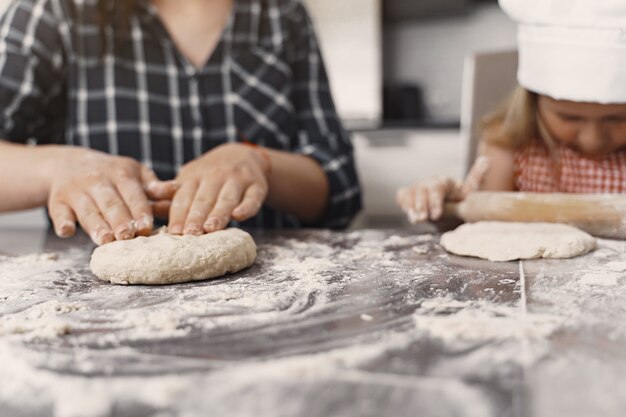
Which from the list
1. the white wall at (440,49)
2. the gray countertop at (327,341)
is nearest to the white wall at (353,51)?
the white wall at (440,49)

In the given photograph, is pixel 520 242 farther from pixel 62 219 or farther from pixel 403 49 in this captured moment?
pixel 403 49

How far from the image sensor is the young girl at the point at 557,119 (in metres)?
0.99

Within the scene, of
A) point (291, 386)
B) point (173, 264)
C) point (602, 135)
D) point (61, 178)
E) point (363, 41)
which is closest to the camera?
point (291, 386)

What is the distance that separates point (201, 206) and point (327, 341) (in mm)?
452

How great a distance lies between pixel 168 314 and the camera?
2.03 feet

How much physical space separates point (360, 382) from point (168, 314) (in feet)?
0.84

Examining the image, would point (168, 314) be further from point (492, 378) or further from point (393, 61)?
point (393, 61)

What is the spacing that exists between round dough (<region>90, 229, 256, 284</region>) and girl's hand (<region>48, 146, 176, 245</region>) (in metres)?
0.05

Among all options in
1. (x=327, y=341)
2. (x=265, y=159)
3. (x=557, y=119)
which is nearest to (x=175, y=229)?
(x=265, y=159)

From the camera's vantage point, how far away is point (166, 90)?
1.29m

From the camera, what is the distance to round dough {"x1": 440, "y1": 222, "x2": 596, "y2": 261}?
33.5 inches

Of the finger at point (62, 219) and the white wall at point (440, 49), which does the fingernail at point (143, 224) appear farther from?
the white wall at point (440, 49)

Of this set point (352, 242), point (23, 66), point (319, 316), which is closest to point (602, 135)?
point (352, 242)

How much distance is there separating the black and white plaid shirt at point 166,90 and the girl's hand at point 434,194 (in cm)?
19
